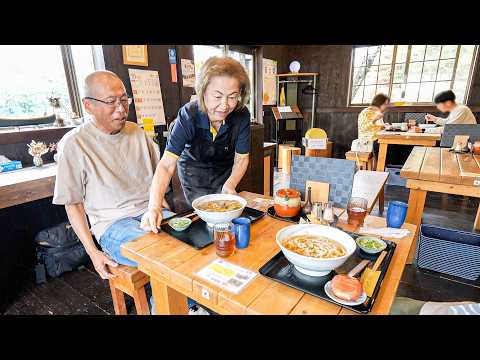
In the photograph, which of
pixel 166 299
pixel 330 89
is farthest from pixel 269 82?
pixel 166 299

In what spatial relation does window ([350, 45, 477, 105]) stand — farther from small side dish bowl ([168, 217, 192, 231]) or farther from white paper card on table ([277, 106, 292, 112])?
A: small side dish bowl ([168, 217, 192, 231])

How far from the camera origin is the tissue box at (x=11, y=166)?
2077mm

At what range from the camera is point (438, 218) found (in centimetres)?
329

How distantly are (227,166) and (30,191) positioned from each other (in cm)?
134

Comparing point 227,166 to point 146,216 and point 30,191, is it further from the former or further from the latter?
point 30,191

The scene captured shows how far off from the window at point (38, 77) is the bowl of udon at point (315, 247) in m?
2.55

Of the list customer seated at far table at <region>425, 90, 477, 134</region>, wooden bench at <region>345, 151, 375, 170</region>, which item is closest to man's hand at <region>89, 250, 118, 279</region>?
wooden bench at <region>345, 151, 375, 170</region>

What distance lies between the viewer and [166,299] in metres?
1.08

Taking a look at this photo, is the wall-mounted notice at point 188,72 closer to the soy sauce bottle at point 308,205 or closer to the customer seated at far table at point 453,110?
the soy sauce bottle at point 308,205

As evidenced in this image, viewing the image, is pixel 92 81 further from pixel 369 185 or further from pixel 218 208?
pixel 369 185

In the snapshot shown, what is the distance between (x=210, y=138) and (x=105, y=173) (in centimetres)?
64

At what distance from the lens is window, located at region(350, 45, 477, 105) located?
214 inches

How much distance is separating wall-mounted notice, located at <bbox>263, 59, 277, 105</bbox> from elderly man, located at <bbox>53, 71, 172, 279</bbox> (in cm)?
491
